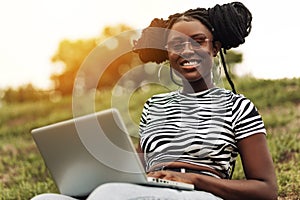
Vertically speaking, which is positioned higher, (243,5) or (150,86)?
(243,5)

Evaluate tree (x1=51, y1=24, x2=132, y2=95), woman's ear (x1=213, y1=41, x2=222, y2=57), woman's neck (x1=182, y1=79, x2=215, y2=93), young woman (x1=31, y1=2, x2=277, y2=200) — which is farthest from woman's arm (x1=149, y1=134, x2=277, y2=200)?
tree (x1=51, y1=24, x2=132, y2=95)

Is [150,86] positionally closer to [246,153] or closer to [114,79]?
[114,79]

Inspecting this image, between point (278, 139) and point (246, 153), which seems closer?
point (246, 153)

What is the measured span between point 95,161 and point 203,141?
55cm

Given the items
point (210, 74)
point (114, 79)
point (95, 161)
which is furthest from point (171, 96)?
point (114, 79)

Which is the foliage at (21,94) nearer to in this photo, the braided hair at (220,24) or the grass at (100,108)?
the grass at (100,108)

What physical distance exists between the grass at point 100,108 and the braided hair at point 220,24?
1.21 meters

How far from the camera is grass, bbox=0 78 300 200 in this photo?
4.49 m

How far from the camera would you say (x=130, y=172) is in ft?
7.02

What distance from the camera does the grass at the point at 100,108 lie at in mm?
4488

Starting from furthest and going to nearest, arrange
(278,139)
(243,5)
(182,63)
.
A: 1. (278,139)
2. (243,5)
3. (182,63)

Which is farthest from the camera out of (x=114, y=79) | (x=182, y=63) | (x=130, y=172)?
(x=114, y=79)

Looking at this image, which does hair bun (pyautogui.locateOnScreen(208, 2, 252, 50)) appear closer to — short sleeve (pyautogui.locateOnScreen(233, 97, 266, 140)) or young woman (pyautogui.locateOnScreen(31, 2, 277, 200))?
young woman (pyautogui.locateOnScreen(31, 2, 277, 200))

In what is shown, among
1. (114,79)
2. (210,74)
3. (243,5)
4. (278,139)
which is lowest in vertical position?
(114,79)
